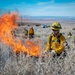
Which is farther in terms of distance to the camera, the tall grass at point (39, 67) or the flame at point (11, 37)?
the flame at point (11, 37)

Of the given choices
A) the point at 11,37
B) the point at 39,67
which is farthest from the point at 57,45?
the point at 39,67

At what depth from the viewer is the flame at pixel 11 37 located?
8.48 meters

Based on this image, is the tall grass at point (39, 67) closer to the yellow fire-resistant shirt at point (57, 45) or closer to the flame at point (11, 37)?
the flame at point (11, 37)

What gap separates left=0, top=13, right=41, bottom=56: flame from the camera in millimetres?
8477

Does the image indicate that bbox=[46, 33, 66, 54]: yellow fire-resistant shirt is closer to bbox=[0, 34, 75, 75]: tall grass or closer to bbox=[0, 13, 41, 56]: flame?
bbox=[0, 13, 41, 56]: flame

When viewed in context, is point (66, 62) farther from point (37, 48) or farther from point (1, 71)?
point (37, 48)

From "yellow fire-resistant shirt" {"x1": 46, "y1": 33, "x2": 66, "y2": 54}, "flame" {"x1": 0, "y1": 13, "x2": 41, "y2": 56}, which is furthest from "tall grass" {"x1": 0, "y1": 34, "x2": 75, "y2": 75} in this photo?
"yellow fire-resistant shirt" {"x1": 46, "y1": 33, "x2": 66, "y2": 54}

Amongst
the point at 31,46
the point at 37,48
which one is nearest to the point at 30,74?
the point at 37,48

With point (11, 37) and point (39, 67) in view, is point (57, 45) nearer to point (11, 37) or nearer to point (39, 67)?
point (11, 37)

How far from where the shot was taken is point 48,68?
19.7ft

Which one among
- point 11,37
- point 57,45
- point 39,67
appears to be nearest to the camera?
point 39,67

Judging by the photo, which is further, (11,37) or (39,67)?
(11,37)

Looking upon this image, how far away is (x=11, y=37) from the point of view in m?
8.55

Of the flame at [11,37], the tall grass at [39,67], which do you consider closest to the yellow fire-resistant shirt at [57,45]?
the flame at [11,37]
